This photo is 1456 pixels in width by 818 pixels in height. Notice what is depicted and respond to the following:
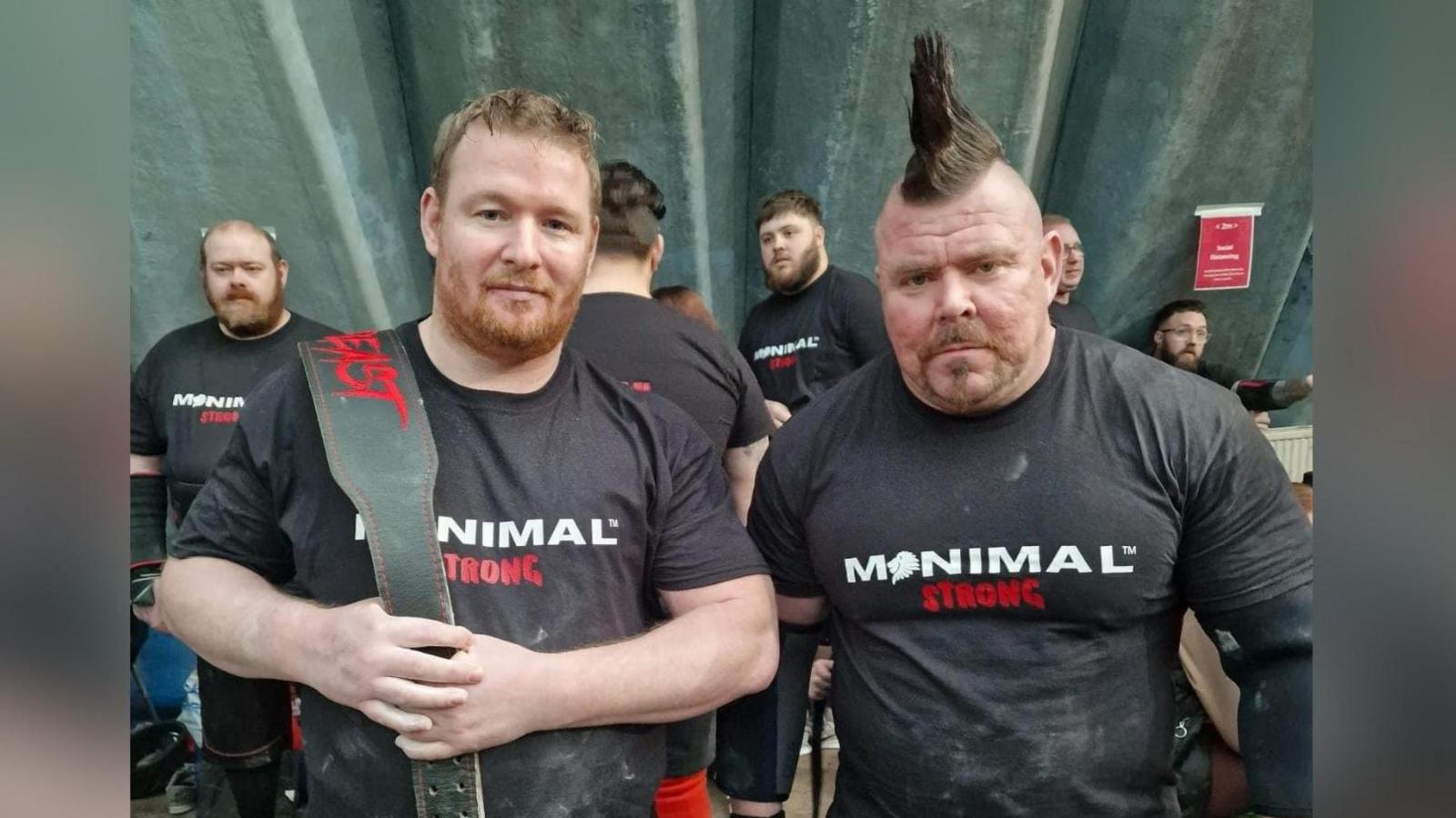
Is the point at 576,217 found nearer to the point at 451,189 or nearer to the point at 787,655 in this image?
the point at 451,189

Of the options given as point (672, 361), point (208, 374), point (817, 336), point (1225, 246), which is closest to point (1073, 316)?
point (1225, 246)

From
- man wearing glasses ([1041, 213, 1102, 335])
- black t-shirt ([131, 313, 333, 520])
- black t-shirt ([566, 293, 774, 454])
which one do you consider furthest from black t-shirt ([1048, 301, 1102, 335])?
black t-shirt ([131, 313, 333, 520])

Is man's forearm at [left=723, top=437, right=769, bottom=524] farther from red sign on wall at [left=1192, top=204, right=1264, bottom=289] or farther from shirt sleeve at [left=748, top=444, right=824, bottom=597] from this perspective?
red sign on wall at [left=1192, top=204, right=1264, bottom=289]

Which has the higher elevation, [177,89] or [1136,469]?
[177,89]

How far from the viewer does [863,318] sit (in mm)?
2457

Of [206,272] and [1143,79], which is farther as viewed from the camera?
[1143,79]

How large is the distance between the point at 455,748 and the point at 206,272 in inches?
59.9

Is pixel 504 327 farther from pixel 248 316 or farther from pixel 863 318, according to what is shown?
pixel 863 318

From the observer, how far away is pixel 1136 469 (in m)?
1.26
